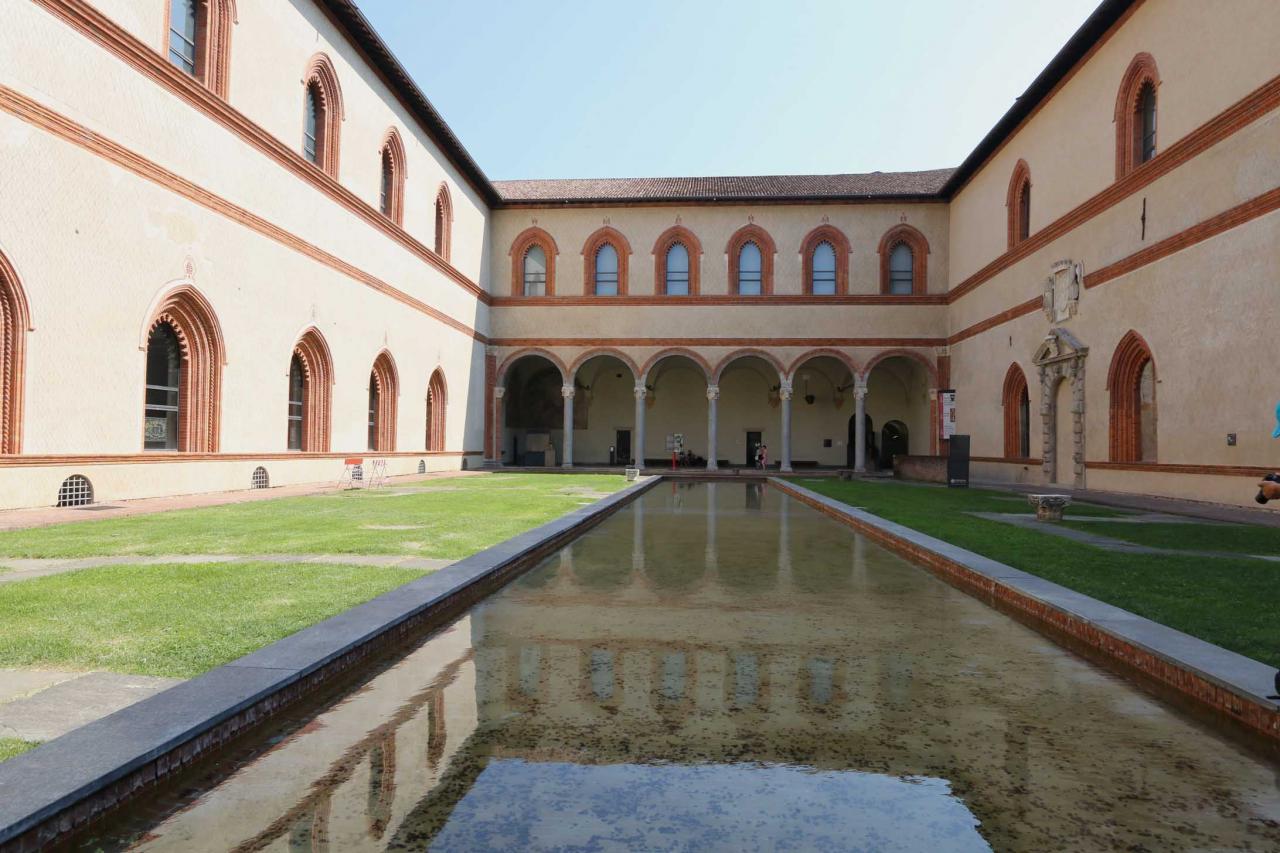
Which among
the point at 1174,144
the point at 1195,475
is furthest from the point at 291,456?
the point at 1174,144

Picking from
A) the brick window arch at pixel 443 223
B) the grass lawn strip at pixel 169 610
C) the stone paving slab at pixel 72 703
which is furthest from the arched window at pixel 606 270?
the stone paving slab at pixel 72 703

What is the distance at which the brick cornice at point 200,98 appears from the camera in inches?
447

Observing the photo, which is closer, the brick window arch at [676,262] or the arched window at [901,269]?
the arched window at [901,269]

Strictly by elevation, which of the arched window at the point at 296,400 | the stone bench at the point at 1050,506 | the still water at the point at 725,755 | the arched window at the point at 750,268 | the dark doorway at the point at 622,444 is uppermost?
the arched window at the point at 750,268

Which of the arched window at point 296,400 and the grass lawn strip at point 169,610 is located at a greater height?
the arched window at point 296,400

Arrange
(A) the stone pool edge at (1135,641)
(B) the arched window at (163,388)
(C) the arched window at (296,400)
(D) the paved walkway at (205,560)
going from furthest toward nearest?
(C) the arched window at (296,400)
(B) the arched window at (163,388)
(D) the paved walkway at (205,560)
(A) the stone pool edge at (1135,641)

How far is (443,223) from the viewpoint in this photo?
2609 centimetres

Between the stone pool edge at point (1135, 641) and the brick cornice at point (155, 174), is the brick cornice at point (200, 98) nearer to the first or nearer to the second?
the brick cornice at point (155, 174)

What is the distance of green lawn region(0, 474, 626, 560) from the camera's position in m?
7.45

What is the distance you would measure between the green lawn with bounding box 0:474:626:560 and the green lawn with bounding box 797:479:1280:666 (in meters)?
5.08

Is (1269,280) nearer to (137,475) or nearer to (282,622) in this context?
(282,622)

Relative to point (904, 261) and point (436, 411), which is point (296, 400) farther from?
point (904, 261)

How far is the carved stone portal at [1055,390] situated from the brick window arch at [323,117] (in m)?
17.9

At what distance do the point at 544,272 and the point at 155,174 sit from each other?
60.3ft
